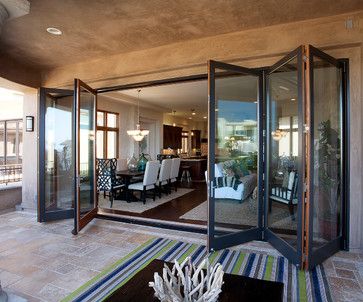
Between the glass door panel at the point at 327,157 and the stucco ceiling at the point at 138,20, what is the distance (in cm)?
72

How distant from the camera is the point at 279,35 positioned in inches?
135

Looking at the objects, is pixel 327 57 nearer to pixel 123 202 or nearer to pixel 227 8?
pixel 227 8

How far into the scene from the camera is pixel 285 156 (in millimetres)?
3410

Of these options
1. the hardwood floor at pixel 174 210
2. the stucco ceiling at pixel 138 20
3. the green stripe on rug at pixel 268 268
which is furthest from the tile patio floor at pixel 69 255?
the stucco ceiling at pixel 138 20

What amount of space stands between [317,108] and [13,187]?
6.00 meters

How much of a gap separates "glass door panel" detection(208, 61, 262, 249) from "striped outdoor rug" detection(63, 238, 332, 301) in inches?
12.1

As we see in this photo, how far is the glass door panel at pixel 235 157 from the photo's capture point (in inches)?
134

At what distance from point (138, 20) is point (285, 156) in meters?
2.59

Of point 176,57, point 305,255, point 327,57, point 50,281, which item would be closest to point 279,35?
point 327,57

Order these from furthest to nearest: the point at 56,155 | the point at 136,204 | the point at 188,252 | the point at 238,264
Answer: the point at 136,204
the point at 56,155
the point at 188,252
the point at 238,264

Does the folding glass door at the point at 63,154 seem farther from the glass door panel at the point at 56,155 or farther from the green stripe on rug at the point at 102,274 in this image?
the green stripe on rug at the point at 102,274

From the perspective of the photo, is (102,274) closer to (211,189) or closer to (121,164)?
(211,189)

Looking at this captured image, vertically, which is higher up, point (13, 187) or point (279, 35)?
point (279, 35)

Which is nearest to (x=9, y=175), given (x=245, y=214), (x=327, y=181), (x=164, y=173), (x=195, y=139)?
(x=164, y=173)
